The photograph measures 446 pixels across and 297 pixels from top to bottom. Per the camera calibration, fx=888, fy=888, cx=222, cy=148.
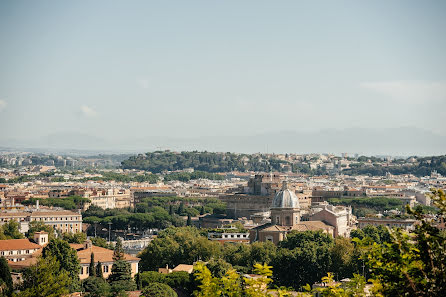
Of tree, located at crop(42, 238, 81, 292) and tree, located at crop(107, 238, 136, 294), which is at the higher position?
tree, located at crop(42, 238, 81, 292)

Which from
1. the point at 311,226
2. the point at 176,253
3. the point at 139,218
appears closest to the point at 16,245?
the point at 176,253

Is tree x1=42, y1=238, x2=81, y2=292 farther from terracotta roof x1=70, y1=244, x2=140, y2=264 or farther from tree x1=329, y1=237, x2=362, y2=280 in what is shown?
tree x1=329, y1=237, x2=362, y2=280

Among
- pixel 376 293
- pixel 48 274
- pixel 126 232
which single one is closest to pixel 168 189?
pixel 126 232

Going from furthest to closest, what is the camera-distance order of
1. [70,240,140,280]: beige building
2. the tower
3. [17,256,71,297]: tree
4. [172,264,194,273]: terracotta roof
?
the tower, [172,264,194,273]: terracotta roof, [70,240,140,280]: beige building, [17,256,71,297]: tree

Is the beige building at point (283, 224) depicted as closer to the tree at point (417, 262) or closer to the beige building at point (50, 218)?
the beige building at point (50, 218)

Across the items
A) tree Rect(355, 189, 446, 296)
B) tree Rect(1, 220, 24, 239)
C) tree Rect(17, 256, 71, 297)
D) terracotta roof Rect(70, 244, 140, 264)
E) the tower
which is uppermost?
tree Rect(355, 189, 446, 296)

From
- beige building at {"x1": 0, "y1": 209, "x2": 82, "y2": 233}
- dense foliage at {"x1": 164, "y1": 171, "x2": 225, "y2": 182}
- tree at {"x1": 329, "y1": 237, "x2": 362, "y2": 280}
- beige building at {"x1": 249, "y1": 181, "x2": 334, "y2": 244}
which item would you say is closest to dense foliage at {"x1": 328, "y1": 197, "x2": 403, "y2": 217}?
beige building at {"x1": 0, "y1": 209, "x2": 82, "y2": 233}

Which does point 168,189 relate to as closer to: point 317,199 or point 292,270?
point 317,199
